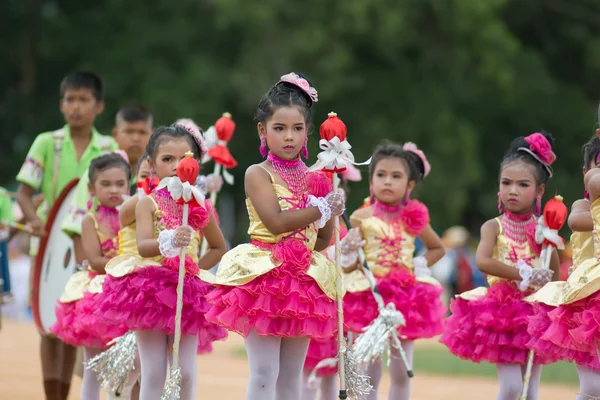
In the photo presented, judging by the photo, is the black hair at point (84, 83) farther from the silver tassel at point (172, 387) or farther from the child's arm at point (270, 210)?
the silver tassel at point (172, 387)

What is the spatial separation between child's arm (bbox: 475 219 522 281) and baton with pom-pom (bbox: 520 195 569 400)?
0.21 metres

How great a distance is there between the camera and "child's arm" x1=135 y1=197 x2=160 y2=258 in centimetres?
629

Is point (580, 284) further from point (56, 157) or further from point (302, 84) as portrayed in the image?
point (56, 157)

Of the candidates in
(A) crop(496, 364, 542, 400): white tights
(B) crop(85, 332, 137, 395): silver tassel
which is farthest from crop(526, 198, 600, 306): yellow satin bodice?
(B) crop(85, 332, 137, 395): silver tassel

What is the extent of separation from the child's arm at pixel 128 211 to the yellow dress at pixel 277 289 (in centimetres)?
100

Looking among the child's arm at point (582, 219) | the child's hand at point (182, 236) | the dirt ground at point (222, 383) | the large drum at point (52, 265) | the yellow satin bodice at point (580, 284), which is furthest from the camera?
the dirt ground at point (222, 383)

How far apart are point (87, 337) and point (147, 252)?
125 centimetres

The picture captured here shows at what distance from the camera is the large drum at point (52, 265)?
332 inches

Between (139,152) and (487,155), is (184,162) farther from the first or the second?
(487,155)

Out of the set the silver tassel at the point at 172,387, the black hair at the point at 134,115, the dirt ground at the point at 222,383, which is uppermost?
the black hair at the point at 134,115

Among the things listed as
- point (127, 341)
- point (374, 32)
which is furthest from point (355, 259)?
point (374, 32)

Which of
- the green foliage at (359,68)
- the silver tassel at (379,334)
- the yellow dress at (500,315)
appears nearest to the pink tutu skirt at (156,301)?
the silver tassel at (379,334)

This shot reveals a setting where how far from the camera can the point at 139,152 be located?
888 centimetres

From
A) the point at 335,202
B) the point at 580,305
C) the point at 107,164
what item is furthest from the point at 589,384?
the point at 107,164
